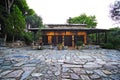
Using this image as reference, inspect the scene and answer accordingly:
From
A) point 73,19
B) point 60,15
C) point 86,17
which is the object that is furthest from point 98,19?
point 60,15

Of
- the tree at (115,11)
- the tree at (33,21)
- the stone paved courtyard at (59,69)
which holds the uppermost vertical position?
the tree at (33,21)

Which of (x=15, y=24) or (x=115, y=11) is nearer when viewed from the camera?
(x=115, y=11)

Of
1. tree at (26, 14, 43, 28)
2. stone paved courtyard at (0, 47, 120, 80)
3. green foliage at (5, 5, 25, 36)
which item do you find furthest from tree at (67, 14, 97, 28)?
stone paved courtyard at (0, 47, 120, 80)

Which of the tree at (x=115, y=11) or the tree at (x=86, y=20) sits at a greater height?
the tree at (x=86, y=20)

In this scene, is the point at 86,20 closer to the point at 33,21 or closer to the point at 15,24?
the point at 33,21

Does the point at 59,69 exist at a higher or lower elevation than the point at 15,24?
lower

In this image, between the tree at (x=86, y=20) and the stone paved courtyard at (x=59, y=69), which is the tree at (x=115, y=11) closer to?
the stone paved courtyard at (x=59, y=69)

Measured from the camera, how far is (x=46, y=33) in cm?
2159

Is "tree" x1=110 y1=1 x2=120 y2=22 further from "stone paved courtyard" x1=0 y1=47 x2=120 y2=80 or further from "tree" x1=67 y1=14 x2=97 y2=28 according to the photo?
"tree" x1=67 y1=14 x2=97 y2=28

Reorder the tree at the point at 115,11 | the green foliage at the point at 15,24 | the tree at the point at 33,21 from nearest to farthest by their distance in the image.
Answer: the tree at the point at 115,11
the green foliage at the point at 15,24
the tree at the point at 33,21

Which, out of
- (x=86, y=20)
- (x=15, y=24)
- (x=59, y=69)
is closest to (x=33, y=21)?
(x=86, y=20)

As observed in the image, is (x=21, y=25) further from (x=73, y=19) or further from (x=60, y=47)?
(x=73, y=19)

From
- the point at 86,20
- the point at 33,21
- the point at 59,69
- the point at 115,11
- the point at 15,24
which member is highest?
the point at 86,20

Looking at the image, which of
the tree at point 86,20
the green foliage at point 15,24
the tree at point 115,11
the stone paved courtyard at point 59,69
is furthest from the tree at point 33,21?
the tree at point 115,11
